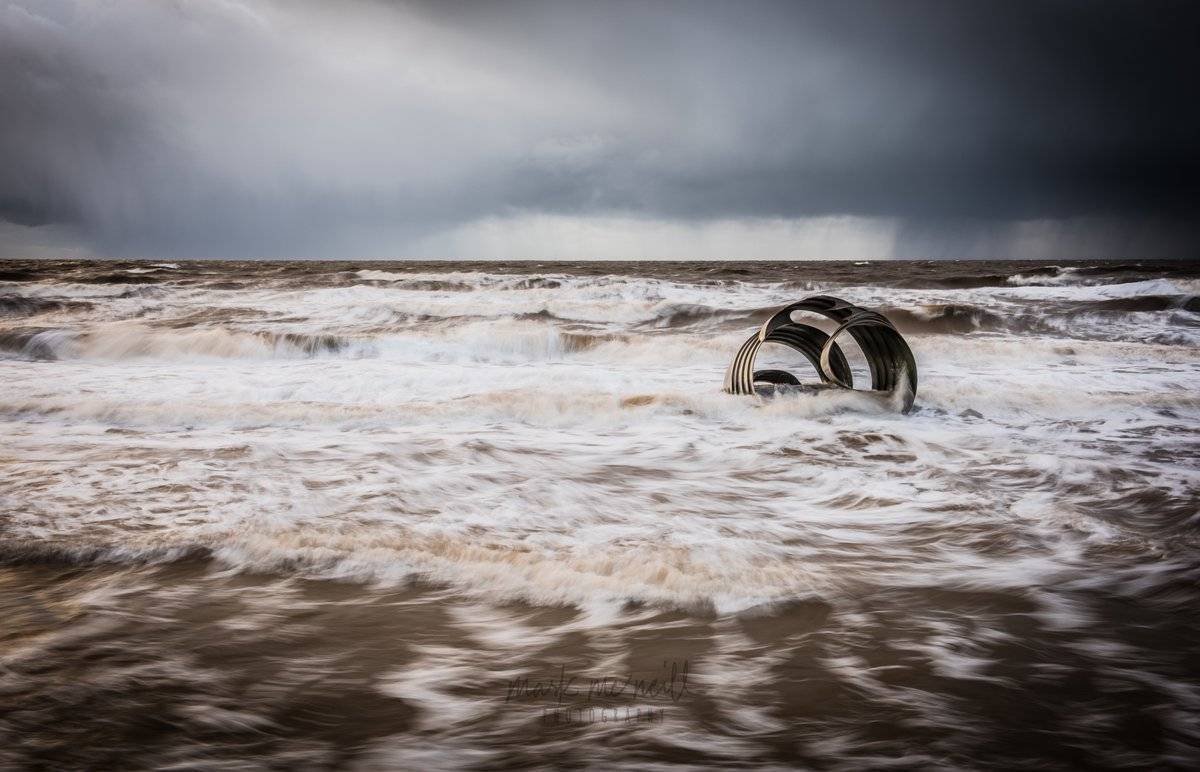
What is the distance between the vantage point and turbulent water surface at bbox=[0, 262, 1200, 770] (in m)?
1.68

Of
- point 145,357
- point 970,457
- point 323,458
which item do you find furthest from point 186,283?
point 970,457

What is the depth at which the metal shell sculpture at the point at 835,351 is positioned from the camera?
580 centimetres

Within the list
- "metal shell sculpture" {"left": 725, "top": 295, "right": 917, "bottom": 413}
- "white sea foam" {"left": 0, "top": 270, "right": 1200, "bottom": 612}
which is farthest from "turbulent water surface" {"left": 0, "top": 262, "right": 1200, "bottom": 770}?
"metal shell sculpture" {"left": 725, "top": 295, "right": 917, "bottom": 413}

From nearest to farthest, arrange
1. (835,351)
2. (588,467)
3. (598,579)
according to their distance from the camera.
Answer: (598,579) → (588,467) → (835,351)

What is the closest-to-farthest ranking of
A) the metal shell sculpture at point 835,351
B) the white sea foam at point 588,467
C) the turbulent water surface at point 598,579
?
the turbulent water surface at point 598,579 → the white sea foam at point 588,467 → the metal shell sculpture at point 835,351

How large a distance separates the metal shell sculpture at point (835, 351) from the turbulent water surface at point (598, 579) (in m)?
0.33

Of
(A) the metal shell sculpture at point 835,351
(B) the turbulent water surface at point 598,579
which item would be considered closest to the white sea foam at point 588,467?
(B) the turbulent water surface at point 598,579

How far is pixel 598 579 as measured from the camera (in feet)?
8.54

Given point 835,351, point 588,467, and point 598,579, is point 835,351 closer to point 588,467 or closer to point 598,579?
point 588,467

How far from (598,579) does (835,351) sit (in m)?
4.88

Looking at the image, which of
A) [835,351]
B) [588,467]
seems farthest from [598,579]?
[835,351]

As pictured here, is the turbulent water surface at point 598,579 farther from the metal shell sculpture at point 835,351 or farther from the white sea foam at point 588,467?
the metal shell sculpture at point 835,351

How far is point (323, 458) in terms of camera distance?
4359 millimetres

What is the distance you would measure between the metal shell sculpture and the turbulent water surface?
1.08ft
